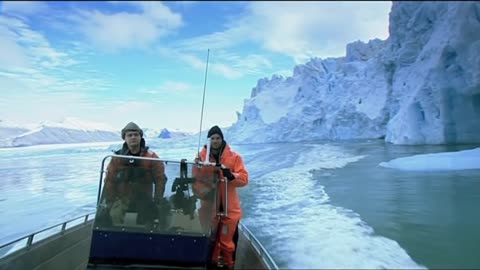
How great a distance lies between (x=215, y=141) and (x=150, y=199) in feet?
2.00

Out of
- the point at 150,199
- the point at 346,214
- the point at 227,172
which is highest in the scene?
the point at 227,172

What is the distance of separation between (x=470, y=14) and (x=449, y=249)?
1613cm

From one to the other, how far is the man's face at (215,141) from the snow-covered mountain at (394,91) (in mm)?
6968

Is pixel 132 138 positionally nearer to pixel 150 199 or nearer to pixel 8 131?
pixel 150 199

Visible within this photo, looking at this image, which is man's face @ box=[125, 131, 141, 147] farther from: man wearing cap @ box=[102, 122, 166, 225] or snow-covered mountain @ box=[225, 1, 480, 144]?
snow-covered mountain @ box=[225, 1, 480, 144]

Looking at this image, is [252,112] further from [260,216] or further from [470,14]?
[260,216]

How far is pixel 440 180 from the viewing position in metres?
10.9

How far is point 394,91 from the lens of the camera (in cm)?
2934

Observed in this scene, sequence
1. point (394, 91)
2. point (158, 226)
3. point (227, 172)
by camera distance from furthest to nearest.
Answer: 1. point (394, 91)
2. point (227, 172)
3. point (158, 226)

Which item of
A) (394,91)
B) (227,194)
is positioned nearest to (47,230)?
(227,194)

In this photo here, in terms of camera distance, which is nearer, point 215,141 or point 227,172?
point 227,172

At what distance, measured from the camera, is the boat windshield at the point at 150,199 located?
231 centimetres

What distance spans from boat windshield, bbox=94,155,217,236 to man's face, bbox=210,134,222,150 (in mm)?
289

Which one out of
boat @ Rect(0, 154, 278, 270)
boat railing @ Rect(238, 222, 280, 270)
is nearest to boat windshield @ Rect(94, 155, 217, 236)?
boat @ Rect(0, 154, 278, 270)
